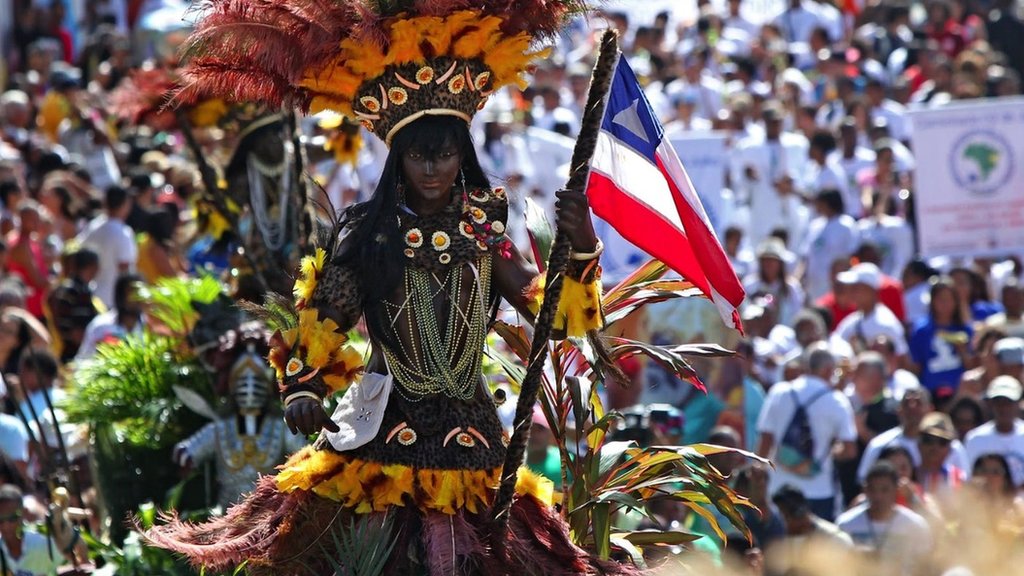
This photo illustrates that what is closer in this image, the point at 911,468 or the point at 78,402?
the point at 78,402

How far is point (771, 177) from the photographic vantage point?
641 inches

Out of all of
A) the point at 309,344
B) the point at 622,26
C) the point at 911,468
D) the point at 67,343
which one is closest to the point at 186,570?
the point at 309,344

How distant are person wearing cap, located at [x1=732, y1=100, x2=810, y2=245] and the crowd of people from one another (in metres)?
0.02

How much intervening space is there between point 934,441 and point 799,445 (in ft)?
3.07

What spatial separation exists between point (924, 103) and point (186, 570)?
12.3 meters

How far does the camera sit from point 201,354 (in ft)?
29.1

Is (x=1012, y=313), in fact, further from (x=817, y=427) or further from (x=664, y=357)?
(x=664, y=357)

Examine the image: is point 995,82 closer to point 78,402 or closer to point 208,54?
point 78,402

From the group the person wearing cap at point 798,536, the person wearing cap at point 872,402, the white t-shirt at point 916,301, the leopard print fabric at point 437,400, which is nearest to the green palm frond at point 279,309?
the leopard print fabric at point 437,400

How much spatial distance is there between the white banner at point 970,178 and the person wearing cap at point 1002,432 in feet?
11.1

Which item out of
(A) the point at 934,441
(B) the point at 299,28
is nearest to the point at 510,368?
(B) the point at 299,28

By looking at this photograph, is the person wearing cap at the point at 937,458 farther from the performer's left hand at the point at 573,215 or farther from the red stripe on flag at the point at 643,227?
the performer's left hand at the point at 573,215

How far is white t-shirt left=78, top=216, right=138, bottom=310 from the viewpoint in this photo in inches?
539

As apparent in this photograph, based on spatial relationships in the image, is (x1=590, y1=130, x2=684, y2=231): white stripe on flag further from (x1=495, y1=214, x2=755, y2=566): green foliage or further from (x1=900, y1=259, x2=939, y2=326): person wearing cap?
(x1=900, y1=259, x2=939, y2=326): person wearing cap
